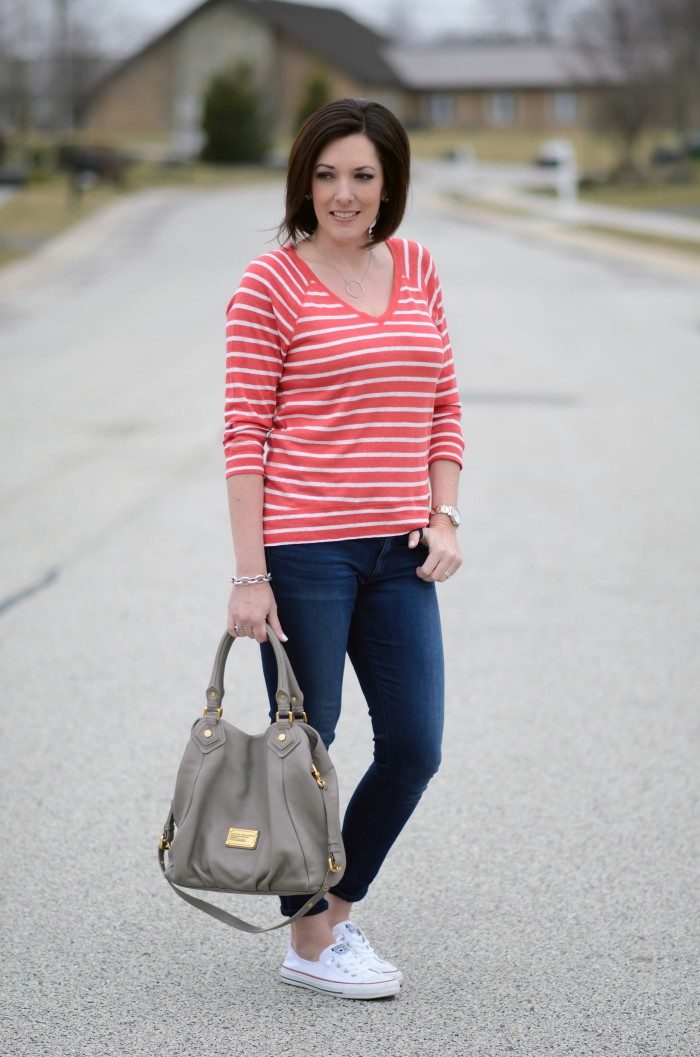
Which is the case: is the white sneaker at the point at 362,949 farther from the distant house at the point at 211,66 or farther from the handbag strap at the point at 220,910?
the distant house at the point at 211,66

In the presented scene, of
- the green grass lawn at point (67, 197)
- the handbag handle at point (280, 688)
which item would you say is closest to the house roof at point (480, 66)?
the green grass lawn at point (67, 197)

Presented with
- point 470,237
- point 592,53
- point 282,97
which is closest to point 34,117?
point 282,97

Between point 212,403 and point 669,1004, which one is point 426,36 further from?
point 669,1004

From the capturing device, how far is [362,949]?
3.14 meters

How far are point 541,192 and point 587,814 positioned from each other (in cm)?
4433

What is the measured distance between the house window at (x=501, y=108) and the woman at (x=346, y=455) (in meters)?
93.9

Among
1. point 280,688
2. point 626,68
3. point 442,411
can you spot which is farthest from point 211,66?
point 280,688

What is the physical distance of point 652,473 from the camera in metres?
8.88

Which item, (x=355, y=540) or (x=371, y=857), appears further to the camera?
(x=371, y=857)

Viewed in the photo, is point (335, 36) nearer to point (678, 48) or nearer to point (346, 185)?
point (678, 48)

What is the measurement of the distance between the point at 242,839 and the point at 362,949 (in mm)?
522

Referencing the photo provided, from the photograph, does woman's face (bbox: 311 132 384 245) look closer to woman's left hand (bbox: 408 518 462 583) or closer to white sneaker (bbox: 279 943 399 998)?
woman's left hand (bbox: 408 518 462 583)

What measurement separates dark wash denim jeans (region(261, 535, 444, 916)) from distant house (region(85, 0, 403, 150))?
260ft

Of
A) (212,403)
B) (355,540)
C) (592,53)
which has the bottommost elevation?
(212,403)
